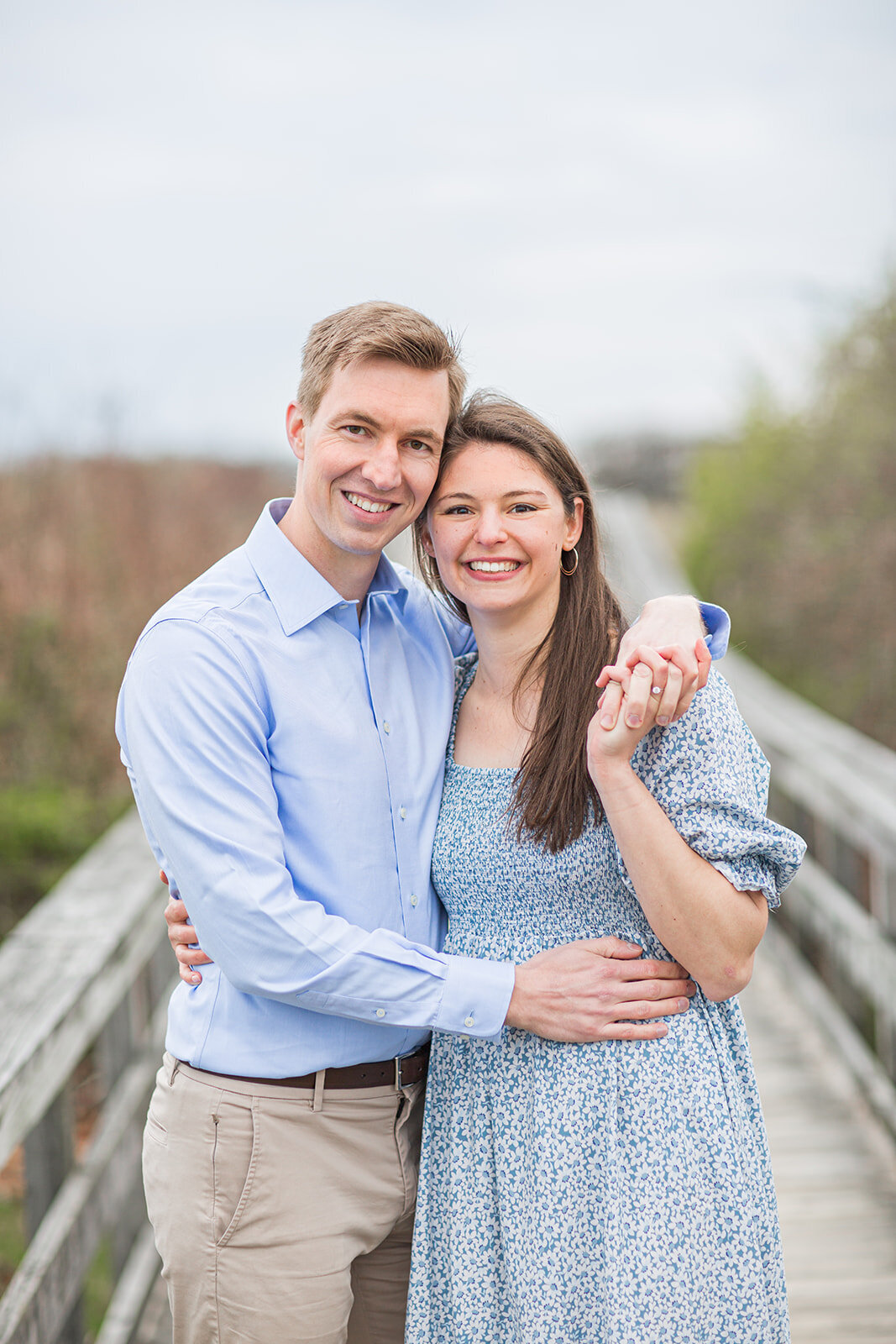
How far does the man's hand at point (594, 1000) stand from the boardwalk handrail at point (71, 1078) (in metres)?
0.82

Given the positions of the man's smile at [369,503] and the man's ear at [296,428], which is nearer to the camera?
the man's smile at [369,503]

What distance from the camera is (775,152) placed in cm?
1052

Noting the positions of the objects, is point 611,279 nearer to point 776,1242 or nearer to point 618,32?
point 618,32

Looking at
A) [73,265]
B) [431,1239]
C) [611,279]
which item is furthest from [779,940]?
[611,279]

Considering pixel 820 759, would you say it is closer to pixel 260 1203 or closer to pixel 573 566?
pixel 573 566

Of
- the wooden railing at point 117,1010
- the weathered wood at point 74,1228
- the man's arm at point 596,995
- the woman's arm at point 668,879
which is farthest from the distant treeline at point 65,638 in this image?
the woman's arm at point 668,879

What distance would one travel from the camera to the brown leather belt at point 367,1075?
190 centimetres

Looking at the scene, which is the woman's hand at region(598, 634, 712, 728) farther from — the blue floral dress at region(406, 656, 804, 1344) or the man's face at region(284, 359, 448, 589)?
the man's face at region(284, 359, 448, 589)

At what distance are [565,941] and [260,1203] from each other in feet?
1.99

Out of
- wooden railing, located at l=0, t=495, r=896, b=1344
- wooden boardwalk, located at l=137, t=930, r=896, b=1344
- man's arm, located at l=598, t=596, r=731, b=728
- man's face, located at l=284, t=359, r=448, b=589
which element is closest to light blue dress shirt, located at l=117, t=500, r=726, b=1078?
man's face, located at l=284, t=359, r=448, b=589

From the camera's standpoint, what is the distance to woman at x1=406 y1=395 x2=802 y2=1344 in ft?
5.70

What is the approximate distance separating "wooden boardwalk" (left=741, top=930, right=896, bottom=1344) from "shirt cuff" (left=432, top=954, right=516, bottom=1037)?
1.42m

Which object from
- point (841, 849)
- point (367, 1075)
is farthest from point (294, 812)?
point (841, 849)

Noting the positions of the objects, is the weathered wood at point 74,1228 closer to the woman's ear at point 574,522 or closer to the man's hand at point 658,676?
the man's hand at point 658,676
